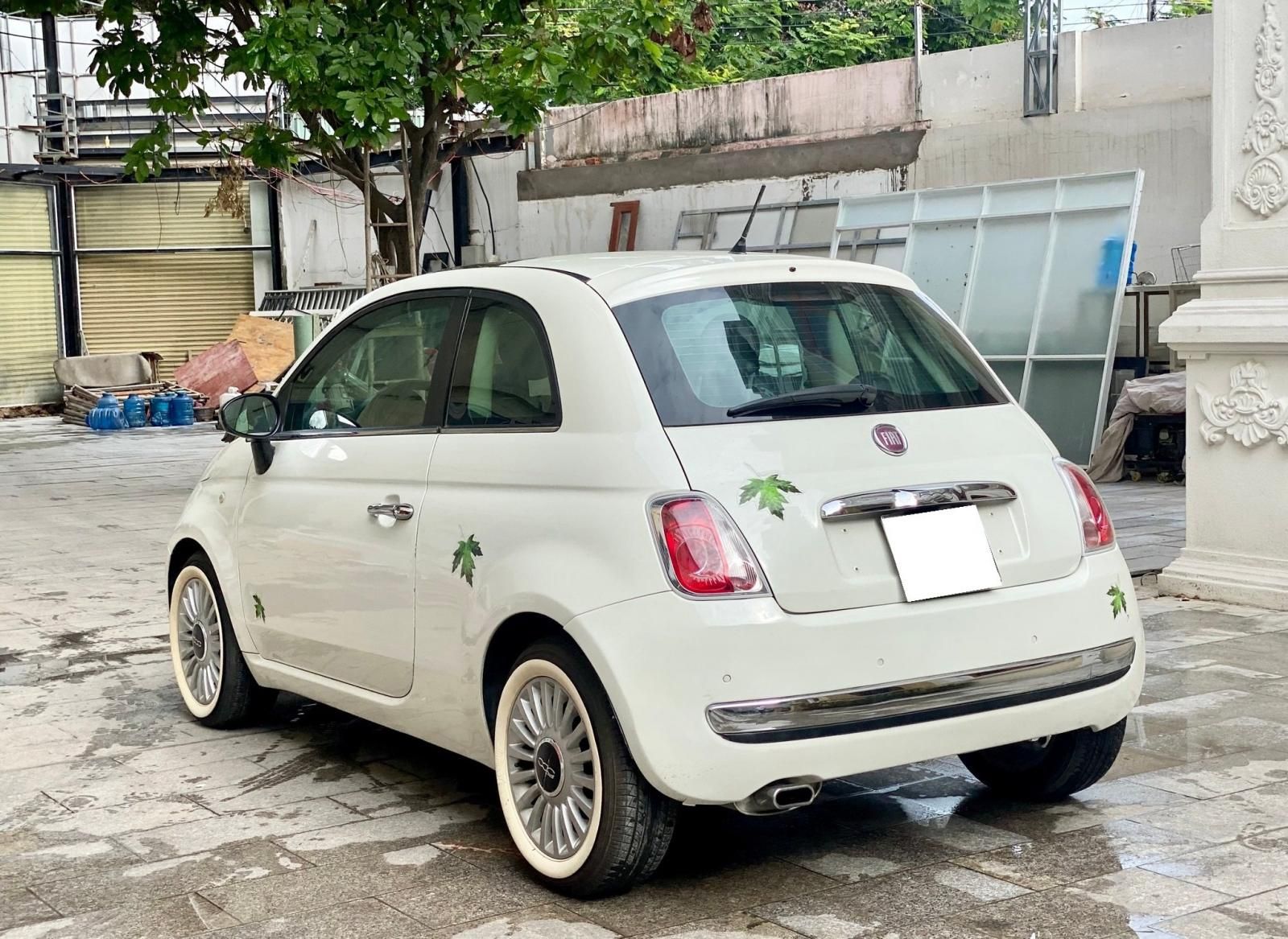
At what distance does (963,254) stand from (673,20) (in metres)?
4.70

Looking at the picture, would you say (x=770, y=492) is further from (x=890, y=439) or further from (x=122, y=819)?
(x=122, y=819)

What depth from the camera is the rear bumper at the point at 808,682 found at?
3590mm

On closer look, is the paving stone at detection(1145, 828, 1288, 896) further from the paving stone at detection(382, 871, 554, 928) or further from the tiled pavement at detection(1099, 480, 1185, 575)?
the tiled pavement at detection(1099, 480, 1185, 575)

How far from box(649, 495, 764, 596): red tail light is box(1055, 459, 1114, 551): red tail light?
1048 millimetres

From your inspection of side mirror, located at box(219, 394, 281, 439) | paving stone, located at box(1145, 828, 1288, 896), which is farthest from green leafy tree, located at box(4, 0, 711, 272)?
paving stone, located at box(1145, 828, 1288, 896)

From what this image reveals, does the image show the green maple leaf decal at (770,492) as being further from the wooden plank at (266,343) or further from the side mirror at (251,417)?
the wooden plank at (266,343)

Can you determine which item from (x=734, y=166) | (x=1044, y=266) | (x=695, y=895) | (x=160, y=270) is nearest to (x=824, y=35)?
(x=734, y=166)

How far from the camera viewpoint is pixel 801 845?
426 centimetres

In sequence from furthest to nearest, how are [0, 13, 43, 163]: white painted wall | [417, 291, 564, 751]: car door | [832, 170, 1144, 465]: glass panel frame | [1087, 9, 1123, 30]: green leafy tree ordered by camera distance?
[0, 13, 43, 163]: white painted wall < [1087, 9, 1123, 30]: green leafy tree < [832, 170, 1144, 465]: glass panel frame < [417, 291, 564, 751]: car door

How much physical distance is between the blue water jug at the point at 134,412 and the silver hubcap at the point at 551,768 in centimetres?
2205

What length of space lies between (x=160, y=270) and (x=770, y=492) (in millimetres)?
27241

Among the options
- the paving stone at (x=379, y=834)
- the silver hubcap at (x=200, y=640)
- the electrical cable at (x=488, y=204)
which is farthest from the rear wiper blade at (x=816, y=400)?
the electrical cable at (x=488, y=204)

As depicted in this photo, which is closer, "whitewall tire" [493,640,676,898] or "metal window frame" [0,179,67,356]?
"whitewall tire" [493,640,676,898]

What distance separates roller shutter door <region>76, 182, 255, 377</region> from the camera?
28422 millimetres
